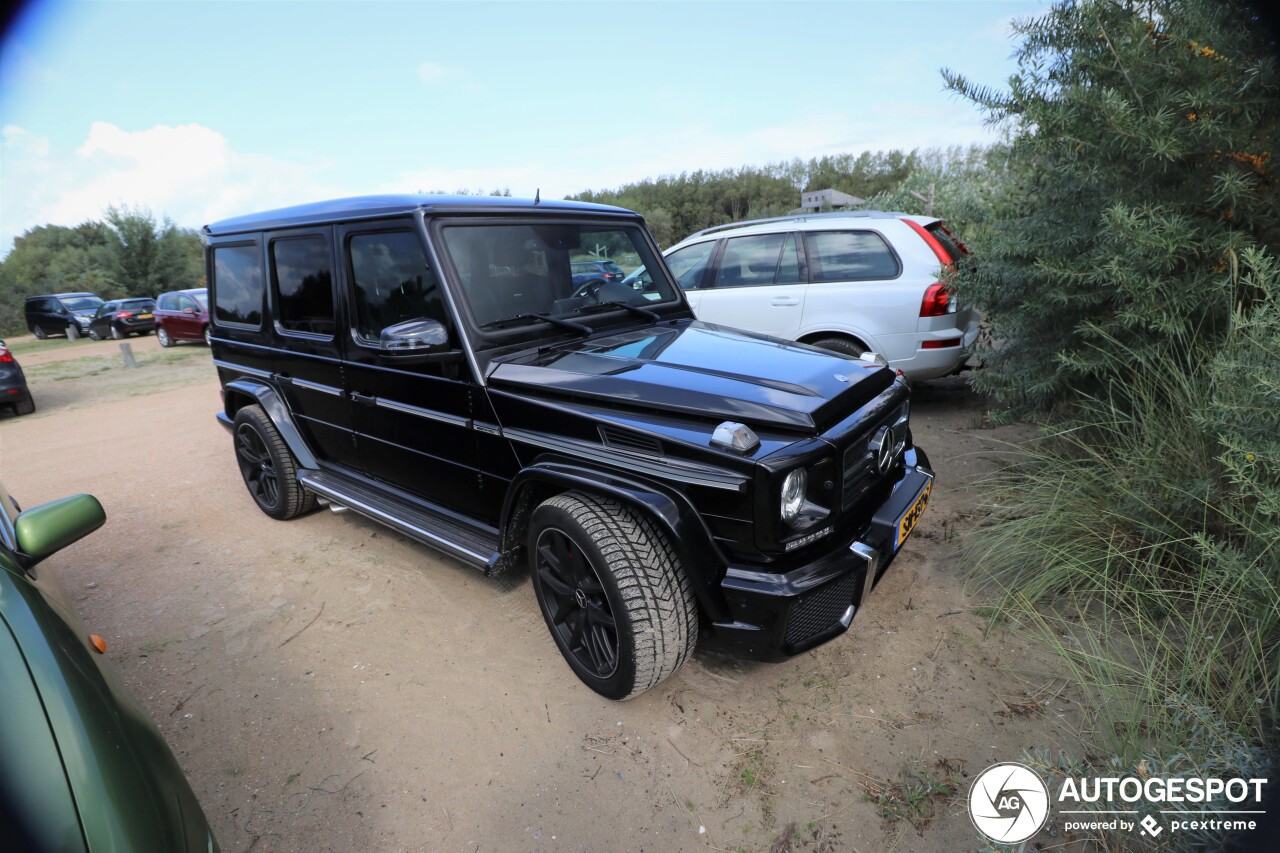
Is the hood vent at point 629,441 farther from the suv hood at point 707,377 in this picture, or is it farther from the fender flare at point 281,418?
the fender flare at point 281,418

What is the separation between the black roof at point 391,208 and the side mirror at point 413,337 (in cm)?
59

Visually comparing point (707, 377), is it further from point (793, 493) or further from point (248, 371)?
point (248, 371)

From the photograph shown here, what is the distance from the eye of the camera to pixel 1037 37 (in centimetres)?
372

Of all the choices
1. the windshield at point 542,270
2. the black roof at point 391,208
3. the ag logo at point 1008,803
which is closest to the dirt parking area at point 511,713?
the ag logo at point 1008,803

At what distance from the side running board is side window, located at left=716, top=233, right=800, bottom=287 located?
13.4 feet

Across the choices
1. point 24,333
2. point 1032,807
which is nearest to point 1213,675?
point 1032,807

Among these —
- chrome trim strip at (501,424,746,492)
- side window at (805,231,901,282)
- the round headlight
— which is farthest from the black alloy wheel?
side window at (805,231,901,282)

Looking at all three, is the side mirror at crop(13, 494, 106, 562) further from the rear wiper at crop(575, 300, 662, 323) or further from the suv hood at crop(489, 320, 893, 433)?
the rear wiper at crop(575, 300, 662, 323)

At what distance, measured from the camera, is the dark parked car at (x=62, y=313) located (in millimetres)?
21125

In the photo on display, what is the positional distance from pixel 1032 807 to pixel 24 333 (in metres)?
37.2

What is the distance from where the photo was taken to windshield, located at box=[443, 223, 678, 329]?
3.00 metres

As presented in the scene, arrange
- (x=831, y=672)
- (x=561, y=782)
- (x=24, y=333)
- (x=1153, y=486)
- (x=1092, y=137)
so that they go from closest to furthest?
(x=561, y=782), (x=831, y=672), (x=1153, y=486), (x=1092, y=137), (x=24, y=333)

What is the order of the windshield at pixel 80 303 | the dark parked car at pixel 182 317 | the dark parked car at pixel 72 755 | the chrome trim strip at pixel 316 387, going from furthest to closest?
the windshield at pixel 80 303, the dark parked car at pixel 182 317, the chrome trim strip at pixel 316 387, the dark parked car at pixel 72 755

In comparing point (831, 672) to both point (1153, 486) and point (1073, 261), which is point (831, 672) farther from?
point (1073, 261)
